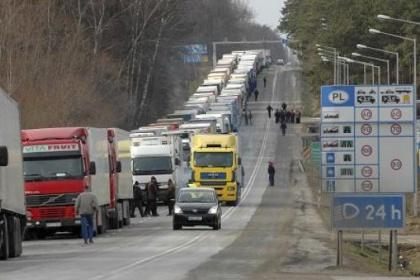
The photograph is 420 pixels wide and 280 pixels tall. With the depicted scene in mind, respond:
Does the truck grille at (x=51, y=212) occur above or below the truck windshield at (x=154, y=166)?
below

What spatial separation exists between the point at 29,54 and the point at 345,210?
174 feet

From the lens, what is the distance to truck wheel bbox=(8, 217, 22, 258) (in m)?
34.4

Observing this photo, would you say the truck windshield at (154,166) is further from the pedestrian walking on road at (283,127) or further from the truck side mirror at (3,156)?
the pedestrian walking on road at (283,127)

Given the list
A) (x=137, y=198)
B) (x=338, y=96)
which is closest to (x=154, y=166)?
(x=137, y=198)

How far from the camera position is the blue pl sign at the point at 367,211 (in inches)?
1185

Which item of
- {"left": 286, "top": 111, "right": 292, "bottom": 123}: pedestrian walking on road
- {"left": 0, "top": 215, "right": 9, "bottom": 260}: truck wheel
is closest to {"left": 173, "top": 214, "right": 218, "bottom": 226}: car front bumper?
{"left": 0, "top": 215, "right": 9, "bottom": 260}: truck wheel

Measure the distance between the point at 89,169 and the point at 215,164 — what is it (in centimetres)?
2458

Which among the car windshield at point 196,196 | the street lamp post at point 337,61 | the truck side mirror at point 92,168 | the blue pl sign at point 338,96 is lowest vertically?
the car windshield at point 196,196

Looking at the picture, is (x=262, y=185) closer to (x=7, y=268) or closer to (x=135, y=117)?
(x=135, y=117)

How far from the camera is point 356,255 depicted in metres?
38.5

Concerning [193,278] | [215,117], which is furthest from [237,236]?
[215,117]

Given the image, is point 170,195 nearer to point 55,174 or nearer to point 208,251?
point 55,174

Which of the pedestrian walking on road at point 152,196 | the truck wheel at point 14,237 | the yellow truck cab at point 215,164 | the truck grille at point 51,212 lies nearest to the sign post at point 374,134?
the truck wheel at point 14,237

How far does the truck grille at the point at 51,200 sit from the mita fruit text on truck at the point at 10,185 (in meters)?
7.07
